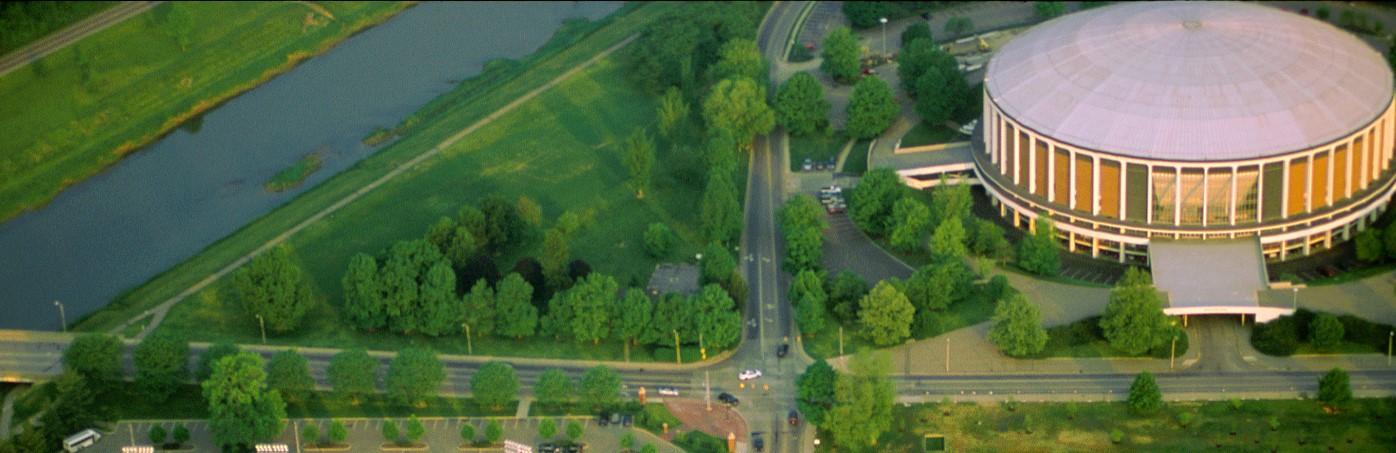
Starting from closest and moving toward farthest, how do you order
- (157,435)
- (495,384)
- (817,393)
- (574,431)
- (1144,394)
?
(817,393) → (574,431) → (1144,394) → (157,435) → (495,384)

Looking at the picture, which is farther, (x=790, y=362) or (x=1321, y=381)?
(x=790, y=362)

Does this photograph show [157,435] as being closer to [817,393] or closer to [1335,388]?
[817,393]

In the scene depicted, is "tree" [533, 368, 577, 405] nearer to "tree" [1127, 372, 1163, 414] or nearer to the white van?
the white van

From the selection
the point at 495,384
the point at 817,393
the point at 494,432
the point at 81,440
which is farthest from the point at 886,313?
the point at 81,440

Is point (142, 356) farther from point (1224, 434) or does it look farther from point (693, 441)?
point (1224, 434)

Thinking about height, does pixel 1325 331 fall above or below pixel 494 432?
above

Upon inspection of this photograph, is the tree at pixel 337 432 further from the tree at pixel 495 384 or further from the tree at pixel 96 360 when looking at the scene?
the tree at pixel 96 360

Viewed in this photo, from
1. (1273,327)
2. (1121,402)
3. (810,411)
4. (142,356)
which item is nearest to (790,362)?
(810,411)
